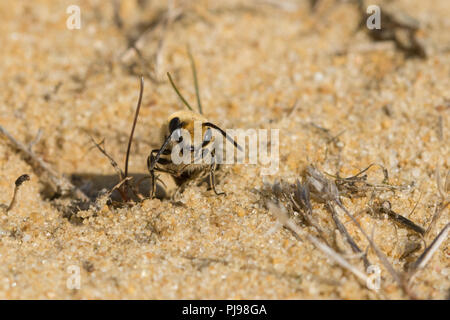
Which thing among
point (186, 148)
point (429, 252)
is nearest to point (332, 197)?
point (429, 252)

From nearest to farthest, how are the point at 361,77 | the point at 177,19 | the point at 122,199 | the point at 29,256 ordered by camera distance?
the point at 29,256, the point at 122,199, the point at 361,77, the point at 177,19

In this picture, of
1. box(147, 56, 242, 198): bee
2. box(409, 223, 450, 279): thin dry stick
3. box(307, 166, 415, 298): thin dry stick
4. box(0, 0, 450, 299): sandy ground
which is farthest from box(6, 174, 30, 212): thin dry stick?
box(409, 223, 450, 279): thin dry stick

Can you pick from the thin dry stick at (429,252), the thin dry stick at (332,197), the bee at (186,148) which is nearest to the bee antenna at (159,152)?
the bee at (186,148)

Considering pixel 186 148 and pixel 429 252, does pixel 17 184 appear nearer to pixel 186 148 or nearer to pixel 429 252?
pixel 186 148

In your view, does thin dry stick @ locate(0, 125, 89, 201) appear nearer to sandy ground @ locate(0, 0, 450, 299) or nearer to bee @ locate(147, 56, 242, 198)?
sandy ground @ locate(0, 0, 450, 299)

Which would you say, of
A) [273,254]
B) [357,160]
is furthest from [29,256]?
[357,160]

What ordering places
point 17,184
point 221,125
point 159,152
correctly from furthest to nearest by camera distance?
1. point 221,125
2. point 17,184
3. point 159,152

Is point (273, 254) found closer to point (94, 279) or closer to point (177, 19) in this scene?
point (94, 279)
